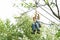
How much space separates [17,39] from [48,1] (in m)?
0.39

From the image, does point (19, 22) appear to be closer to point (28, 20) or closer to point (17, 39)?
point (28, 20)

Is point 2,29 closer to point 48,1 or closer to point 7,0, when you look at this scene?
point 7,0

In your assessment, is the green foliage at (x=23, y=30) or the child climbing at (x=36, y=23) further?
the child climbing at (x=36, y=23)

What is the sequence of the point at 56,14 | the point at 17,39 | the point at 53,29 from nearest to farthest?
the point at 17,39, the point at 53,29, the point at 56,14

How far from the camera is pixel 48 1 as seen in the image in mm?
1384

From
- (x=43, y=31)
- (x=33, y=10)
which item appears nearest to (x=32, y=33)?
(x=43, y=31)

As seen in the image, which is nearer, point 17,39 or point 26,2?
point 17,39

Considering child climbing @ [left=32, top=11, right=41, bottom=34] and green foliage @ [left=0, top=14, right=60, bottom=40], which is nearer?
green foliage @ [left=0, top=14, right=60, bottom=40]

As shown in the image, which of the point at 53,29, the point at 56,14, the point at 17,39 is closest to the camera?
the point at 17,39

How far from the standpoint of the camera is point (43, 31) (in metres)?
1.25

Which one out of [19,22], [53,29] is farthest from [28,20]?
[53,29]

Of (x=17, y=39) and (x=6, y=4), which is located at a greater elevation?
(x=6, y=4)

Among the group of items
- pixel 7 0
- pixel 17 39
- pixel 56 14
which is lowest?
pixel 17 39

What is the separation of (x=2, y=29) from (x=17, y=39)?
124 mm
